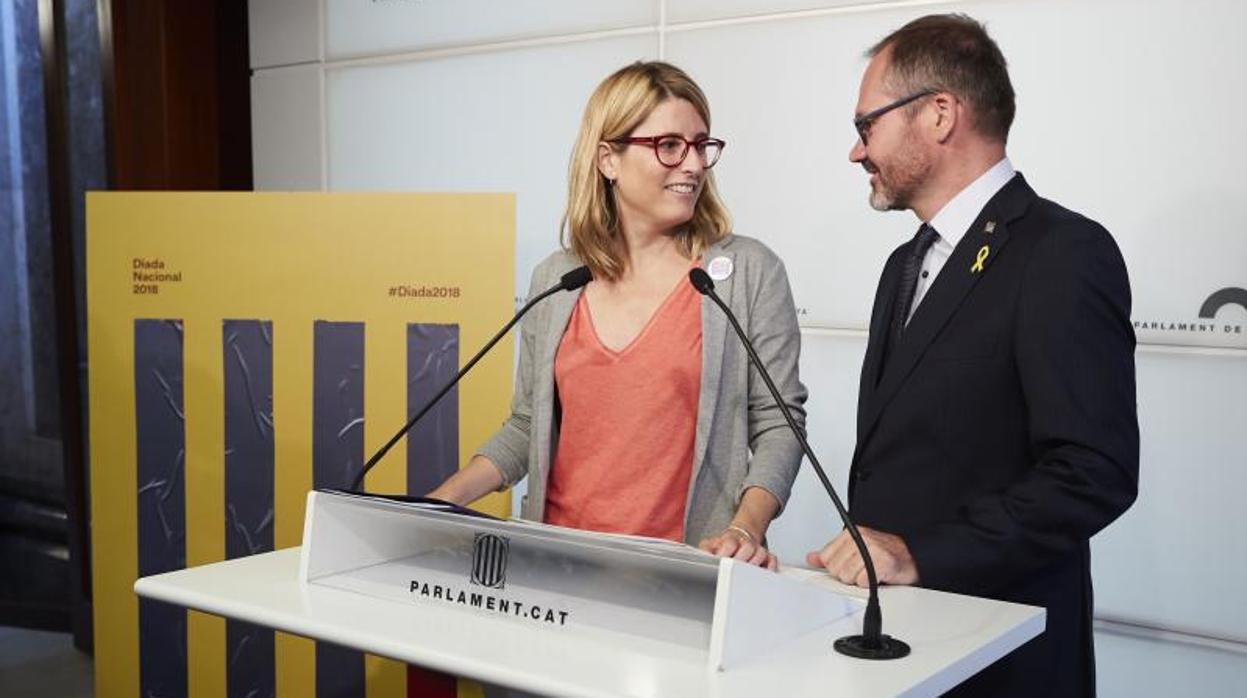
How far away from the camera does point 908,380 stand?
1.81 metres

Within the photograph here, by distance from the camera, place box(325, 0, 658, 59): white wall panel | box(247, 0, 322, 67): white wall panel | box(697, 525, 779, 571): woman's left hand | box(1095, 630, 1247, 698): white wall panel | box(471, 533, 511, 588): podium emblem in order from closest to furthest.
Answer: box(471, 533, 511, 588): podium emblem, box(697, 525, 779, 571): woman's left hand, box(1095, 630, 1247, 698): white wall panel, box(325, 0, 658, 59): white wall panel, box(247, 0, 322, 67): white wall panel

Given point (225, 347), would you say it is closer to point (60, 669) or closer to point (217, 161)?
point (217, 161)

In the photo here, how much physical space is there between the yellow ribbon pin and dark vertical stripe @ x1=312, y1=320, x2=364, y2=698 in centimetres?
158

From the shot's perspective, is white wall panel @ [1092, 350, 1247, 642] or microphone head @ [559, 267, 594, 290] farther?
white wall panel @ [1092, 350, 1247, 642]

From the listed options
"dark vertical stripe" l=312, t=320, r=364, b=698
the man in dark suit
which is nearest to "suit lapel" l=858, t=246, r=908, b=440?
the man in dark suit

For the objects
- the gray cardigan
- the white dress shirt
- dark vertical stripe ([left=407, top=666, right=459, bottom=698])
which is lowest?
dark vertical stripe ([left=407, top=666, right=459, bottom=698])

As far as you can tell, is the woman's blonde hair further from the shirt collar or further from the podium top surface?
the podium top surface

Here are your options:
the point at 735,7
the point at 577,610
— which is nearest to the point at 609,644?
the point at 577,610

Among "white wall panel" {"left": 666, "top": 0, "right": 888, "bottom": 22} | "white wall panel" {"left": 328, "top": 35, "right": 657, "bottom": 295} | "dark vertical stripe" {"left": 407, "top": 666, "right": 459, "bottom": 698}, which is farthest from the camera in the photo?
"white wall panel" {"left": 328, "top": 35, "right": 657, "bottom": 295}

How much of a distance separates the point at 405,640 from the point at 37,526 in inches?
174

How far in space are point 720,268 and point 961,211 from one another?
0.44 metres

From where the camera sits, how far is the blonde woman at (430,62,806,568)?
7.04ft

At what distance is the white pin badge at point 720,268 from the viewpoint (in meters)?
2.16

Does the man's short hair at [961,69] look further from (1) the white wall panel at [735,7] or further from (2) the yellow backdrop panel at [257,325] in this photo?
(1) the white wall panel at [735,7]
